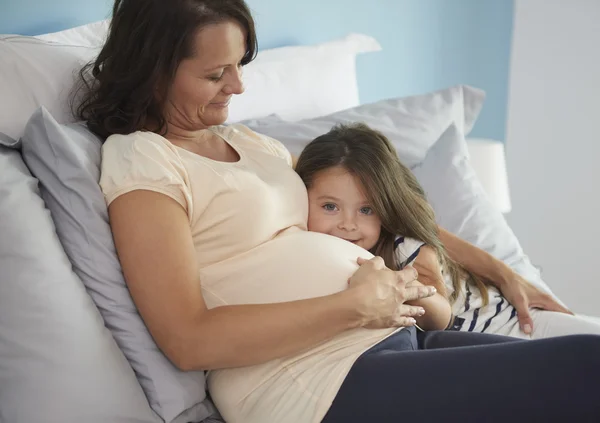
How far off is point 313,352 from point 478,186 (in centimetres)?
107

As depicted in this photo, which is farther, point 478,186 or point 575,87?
point 575,87

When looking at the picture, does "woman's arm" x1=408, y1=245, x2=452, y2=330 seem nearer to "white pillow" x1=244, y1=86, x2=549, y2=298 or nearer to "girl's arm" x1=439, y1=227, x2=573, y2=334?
"girl's arm" x1=439, y1=227, x2=573, y2=334

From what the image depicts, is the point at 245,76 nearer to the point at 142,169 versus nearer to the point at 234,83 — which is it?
the point at 234,83

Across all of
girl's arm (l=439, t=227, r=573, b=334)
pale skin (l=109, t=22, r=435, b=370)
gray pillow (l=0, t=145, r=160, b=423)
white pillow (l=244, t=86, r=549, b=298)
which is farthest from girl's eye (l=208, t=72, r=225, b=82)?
girl's arm (l=439, t=227, r=573, b=334)

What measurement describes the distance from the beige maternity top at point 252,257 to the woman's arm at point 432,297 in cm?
19

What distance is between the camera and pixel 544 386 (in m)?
1.12

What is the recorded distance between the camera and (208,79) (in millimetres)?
1458

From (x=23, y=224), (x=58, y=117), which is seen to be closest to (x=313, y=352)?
(x=23, y=224)

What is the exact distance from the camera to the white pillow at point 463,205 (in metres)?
2.07

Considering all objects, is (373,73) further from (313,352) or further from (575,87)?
(313,352)

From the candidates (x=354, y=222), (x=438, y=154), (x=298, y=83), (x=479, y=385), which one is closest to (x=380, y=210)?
(x=354, y=222)

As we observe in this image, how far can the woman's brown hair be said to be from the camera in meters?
1.39

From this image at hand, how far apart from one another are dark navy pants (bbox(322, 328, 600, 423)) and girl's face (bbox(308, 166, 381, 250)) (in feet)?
1.25

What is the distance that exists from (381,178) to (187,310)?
54 cm
